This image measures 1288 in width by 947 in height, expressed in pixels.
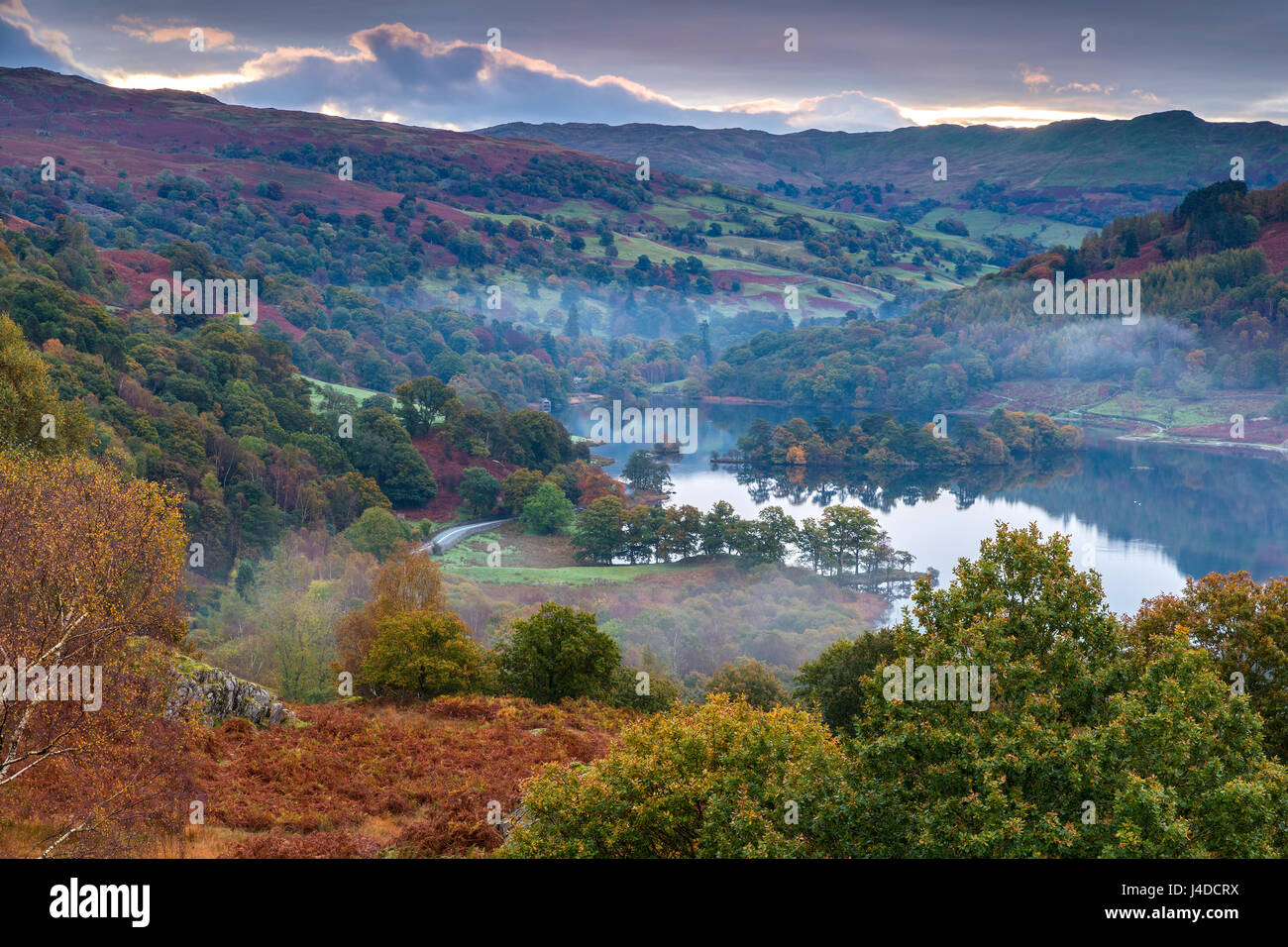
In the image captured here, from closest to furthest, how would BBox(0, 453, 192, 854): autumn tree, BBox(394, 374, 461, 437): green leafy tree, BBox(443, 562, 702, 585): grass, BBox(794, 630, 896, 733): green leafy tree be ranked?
BBox(0, 453, 192, 854): autumn tree → BBox(794, 630, 896, 733): green leafy tree → BBox(443, 562, 702, 585): grass → BBox(394, 374, 461, 437): green leafy tree

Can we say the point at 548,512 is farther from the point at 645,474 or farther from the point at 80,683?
the point at 80,683

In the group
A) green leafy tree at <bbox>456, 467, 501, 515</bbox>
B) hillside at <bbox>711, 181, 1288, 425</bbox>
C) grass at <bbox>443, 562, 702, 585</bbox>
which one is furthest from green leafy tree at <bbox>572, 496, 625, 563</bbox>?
hillside at <bbox>711, 181, 1288, 425</bbox>

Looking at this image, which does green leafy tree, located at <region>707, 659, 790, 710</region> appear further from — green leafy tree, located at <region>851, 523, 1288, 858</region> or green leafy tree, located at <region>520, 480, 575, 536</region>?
green leafy tree, located at <region>520, 480, 575, 536</region>

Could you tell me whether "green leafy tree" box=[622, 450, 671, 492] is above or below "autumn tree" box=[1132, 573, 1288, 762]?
below

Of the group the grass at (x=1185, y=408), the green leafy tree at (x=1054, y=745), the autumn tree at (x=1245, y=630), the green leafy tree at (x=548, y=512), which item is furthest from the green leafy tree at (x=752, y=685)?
the grass at (x=1185, y=408)

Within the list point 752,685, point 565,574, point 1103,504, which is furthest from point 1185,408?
point 752,685
